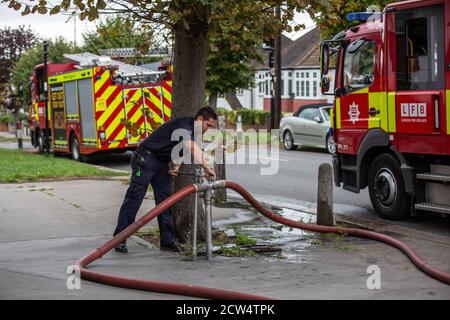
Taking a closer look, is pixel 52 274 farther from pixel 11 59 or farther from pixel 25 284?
pixel 11 59

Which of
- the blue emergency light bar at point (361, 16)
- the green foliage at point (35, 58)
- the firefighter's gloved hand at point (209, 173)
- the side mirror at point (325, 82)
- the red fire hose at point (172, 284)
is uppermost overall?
the green foliage at point (35, 58)

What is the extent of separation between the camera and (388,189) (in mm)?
10664

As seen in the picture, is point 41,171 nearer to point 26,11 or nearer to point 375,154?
point 375,154

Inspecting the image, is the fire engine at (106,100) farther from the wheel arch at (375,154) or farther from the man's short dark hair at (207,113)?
the man's short dark hair at (207,113)

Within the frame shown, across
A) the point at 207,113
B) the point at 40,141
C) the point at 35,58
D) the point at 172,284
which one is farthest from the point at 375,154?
the point at 35,58

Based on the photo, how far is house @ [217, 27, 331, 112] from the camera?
167 ft

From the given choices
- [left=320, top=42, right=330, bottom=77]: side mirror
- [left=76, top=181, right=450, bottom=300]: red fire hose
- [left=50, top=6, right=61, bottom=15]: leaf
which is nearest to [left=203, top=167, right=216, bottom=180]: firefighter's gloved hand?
[left=76, top=181, right=450, bottom=300]: red fire hose

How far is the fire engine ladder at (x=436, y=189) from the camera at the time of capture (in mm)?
9617

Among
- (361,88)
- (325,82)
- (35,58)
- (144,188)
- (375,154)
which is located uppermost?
(35,58)

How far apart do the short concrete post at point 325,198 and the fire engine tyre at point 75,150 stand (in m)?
13.3

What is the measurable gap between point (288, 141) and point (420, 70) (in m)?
15.1

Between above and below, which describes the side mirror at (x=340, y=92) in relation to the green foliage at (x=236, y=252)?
above

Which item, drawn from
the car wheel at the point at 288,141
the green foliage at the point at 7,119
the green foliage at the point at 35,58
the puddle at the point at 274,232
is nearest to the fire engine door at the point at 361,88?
the puddle at the point at 274,232
